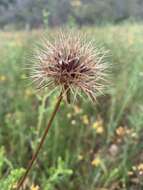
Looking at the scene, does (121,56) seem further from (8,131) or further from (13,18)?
(13,18)

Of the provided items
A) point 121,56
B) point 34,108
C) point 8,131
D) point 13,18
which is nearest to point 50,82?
point 8,131

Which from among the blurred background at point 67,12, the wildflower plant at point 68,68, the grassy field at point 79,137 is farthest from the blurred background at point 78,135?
the blurred background at point 67,12

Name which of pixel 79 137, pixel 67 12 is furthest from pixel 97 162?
pixel 67 12

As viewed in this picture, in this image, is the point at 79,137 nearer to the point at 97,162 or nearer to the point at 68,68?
the point at 97,162

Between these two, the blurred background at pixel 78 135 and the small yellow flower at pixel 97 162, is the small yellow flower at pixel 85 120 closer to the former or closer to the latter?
the blurred background at pixel 78 135

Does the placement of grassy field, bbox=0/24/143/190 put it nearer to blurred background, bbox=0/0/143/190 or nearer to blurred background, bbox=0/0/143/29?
blurred background, bbox=0/0/143/190

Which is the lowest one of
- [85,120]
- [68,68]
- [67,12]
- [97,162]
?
[97,162]
